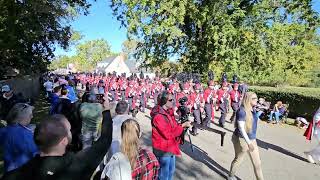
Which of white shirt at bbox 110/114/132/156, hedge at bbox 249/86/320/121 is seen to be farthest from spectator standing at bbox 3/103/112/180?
hedge at bbox 249/86/320/121

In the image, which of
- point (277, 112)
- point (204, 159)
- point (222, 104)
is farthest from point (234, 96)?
point (204, 159)

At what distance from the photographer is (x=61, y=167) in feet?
9.34

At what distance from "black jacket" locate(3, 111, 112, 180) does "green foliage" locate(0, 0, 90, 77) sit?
13.6 meters

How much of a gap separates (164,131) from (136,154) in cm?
194

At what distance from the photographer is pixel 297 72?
1071 inches

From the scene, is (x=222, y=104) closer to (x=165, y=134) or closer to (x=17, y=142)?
(x=165, y=134)

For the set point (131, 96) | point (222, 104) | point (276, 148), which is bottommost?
point (276, 148)

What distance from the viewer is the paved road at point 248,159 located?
8781 mm

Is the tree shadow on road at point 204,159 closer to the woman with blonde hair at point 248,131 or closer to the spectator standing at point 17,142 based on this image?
the woman with blonde hair at point 248,131

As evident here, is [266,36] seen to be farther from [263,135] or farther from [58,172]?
[58,172]

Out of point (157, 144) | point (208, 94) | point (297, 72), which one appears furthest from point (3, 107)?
point (297, 72)

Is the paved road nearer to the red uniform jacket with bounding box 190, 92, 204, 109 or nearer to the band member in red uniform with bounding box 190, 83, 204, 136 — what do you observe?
the band member in red uniform with bounding box 190, 83, 204, 136

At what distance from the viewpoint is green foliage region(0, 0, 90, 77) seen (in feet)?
57.4

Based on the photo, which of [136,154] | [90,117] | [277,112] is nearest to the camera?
[136,154]
